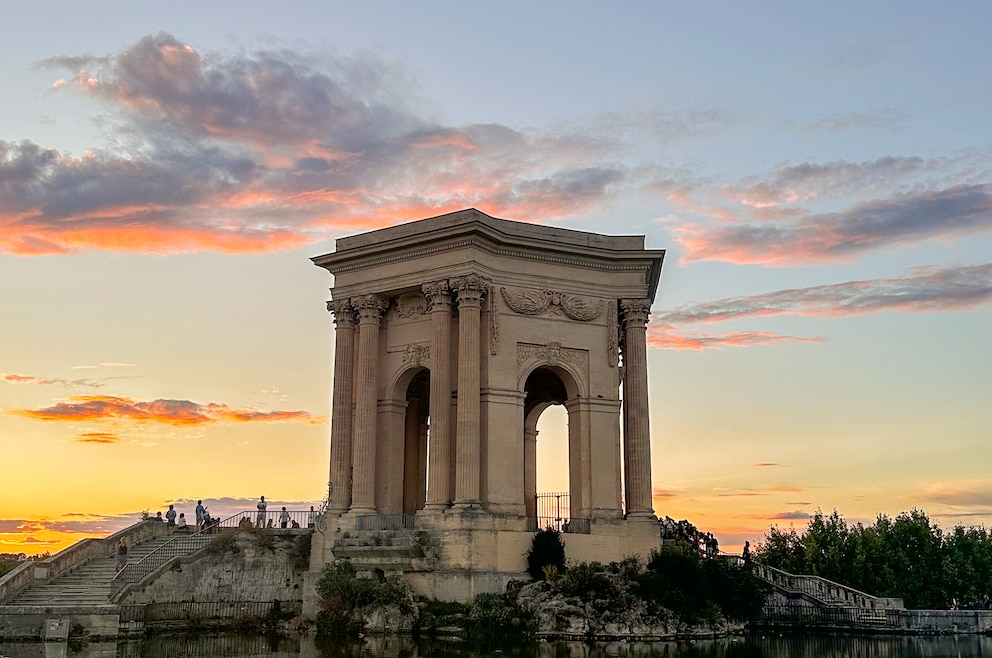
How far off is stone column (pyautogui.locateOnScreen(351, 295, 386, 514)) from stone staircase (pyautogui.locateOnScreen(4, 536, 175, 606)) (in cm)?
817

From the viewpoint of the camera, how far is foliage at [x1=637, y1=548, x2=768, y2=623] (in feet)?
116

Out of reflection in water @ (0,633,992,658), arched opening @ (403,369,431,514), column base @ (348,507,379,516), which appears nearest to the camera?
reflection in water @ (0,633,992,658)

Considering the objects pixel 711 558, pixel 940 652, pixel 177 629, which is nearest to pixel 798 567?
pixel 711 558

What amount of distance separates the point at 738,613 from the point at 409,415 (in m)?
16.8

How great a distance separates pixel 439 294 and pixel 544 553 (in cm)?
1040

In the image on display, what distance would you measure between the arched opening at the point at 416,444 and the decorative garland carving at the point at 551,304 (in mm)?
6150

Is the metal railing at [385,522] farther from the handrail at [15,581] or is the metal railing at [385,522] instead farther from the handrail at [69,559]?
the handrail at [15,581]

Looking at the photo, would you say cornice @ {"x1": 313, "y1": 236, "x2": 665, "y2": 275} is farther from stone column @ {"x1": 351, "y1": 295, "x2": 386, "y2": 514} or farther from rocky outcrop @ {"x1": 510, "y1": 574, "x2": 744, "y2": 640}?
rocky outcrop @ {"x1": 510, "y1": 574, "x2": 744, "y2": 640}

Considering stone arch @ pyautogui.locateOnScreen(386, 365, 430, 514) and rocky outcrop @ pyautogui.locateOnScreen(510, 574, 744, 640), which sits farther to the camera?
stone arch @ pyautogui.locateOnScreen(386, 365, 430, 514)

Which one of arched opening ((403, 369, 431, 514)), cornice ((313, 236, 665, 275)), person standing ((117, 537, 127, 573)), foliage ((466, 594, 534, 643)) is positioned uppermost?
cornice ((313, 236, 665, 275))

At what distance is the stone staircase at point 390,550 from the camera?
36.4m

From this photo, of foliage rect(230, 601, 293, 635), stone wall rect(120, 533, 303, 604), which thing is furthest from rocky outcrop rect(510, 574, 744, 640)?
stone wall rect(120, 533, 303, 604)

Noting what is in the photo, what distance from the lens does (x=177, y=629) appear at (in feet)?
118

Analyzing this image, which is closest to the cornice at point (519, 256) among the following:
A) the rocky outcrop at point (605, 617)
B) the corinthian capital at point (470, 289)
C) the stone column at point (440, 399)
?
the corinthian capital at point (470, 289)
